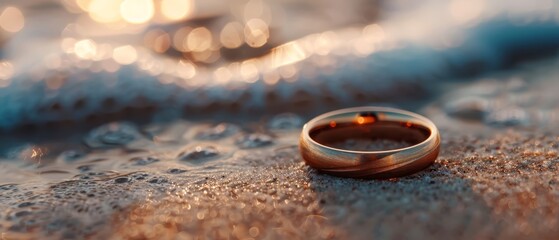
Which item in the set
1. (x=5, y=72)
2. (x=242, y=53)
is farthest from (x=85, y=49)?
(x=242, y=53)

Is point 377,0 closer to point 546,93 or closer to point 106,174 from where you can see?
point 546,93

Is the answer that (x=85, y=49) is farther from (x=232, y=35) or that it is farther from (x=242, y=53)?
(x=232, y=35)

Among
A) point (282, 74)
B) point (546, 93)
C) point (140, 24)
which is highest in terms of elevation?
point (140, 24)

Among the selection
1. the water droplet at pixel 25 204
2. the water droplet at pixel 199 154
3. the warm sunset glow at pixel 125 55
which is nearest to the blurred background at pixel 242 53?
the warm sunset glow at pixel 125 55

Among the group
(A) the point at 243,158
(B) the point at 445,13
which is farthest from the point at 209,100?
(B) the point at 445,13

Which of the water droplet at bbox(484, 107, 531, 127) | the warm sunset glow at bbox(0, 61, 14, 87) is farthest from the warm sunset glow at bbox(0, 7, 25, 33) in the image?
the water droplet at bbox(484, 107, 531, 127)

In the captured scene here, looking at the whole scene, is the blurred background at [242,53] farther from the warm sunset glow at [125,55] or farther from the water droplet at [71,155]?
the water droplet at [71,155]
